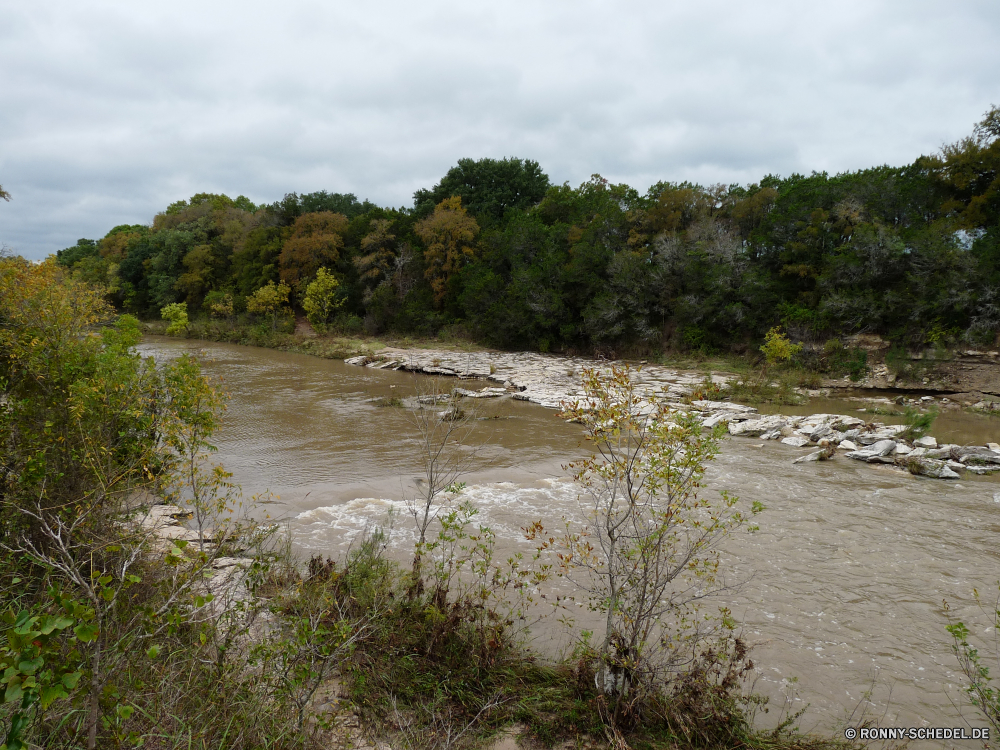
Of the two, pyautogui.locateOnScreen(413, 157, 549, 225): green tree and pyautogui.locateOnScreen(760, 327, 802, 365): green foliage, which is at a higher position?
pyautogui.locateOnScreen(413, 157, 549, 225): green tree

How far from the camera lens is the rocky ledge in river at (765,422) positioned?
9.30 m

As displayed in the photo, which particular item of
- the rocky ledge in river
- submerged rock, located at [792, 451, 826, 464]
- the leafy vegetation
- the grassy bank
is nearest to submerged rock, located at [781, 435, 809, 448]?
the rocky ledge in river

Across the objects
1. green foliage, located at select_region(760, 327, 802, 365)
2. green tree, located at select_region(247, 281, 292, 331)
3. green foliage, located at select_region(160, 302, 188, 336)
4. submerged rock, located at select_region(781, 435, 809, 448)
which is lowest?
submerged rock, located at select_region(781, 435, 809, 448)

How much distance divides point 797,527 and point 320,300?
33.0 m

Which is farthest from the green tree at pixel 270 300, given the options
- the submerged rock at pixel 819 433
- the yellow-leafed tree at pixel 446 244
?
the submerged rock at pixel 819 433

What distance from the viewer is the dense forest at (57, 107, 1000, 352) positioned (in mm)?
18766

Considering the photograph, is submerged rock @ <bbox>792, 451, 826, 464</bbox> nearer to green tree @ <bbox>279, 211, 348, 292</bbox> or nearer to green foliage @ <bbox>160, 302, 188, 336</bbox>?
green tree @ <bbox>279, 211, 348, 292</bbox>

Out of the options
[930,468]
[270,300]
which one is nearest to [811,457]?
[930,468]

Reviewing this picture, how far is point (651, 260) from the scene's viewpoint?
1014 inches

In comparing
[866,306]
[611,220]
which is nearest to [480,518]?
[866,306]

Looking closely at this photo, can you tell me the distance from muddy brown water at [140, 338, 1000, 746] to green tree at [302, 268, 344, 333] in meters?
21.7

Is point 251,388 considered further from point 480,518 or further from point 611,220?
point 611,220

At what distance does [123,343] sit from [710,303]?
21.6 meters

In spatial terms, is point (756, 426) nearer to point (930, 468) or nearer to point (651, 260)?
point (930, 468)
